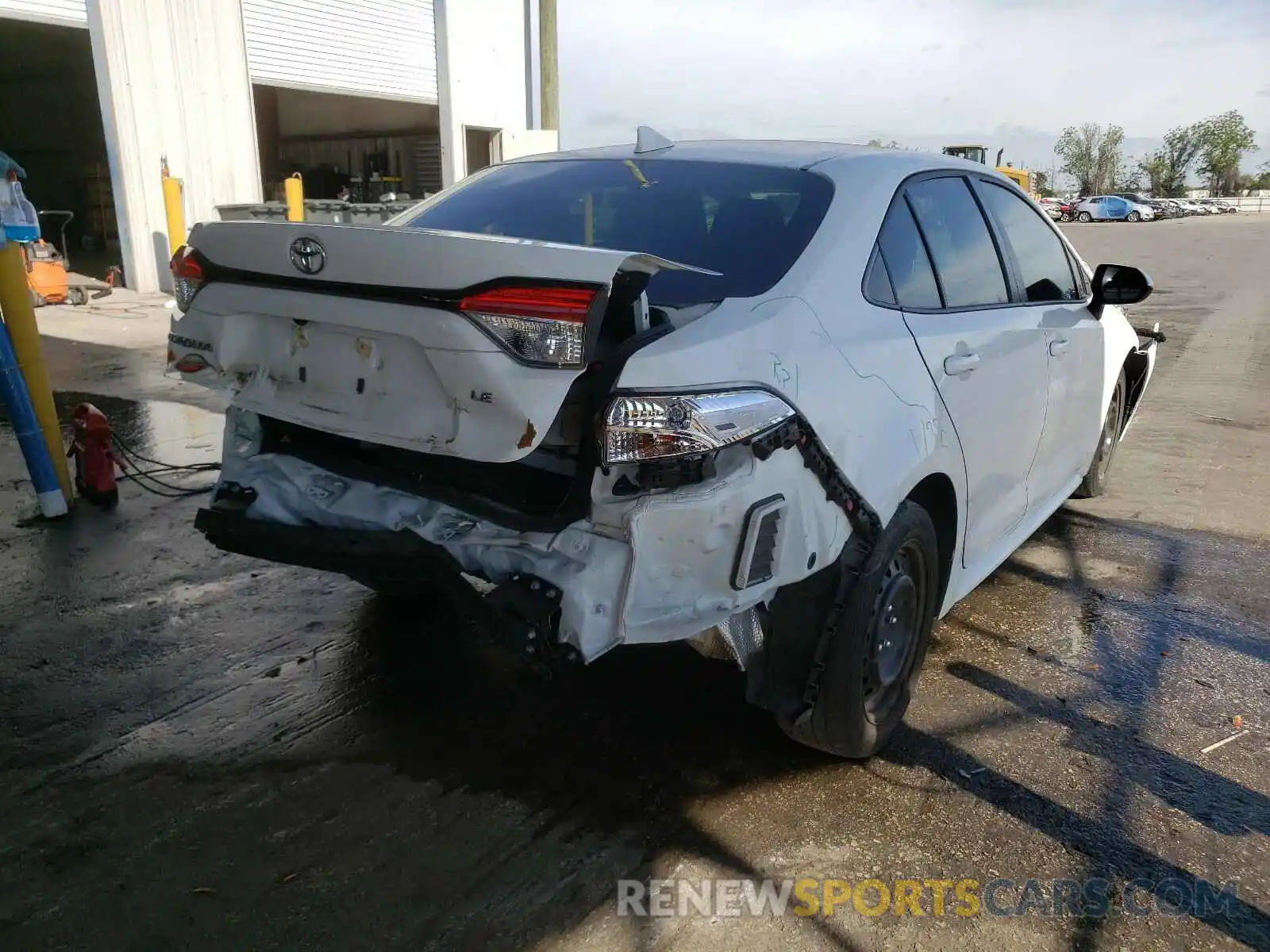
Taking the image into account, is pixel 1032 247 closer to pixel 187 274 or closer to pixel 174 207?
pixel 187 274

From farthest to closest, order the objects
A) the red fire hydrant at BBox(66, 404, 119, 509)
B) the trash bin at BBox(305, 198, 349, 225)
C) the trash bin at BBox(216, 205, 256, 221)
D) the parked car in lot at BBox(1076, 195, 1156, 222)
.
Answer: the parked car in lot at BBox(1076, 195, 1156, 222) < the trash bin at BBox(305, 198, 349, 225) < the trash bin at BBox(216, 205, 256, 221) < the red fire hydrant at BBox(66, 404, 119, 509)

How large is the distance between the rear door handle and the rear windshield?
0.59 meters

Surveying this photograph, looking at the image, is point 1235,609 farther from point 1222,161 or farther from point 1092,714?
point 1222,161

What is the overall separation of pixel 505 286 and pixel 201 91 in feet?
46.8

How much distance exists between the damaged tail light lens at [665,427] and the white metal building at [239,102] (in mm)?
13064

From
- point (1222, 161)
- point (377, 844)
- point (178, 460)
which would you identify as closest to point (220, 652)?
point (377, 844)

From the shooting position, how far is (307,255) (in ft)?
8.72

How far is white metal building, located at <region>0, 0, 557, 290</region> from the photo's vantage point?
44.7 feet

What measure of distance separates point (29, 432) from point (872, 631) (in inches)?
162

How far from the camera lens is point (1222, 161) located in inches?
2997

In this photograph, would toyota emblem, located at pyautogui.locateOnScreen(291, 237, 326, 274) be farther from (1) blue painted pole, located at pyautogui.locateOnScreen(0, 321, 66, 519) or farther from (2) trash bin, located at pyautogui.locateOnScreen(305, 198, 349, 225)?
(2) trash bin, located at pyautogui.locateOnScreen(305, 198, 349, 225)

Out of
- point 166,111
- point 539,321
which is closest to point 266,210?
point 166,111

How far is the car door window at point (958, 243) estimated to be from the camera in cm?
331

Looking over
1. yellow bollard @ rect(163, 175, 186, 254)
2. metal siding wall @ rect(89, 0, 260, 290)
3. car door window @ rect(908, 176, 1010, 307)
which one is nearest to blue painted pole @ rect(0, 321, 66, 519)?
car door window @ rect(908, 176, 1010, 307)
